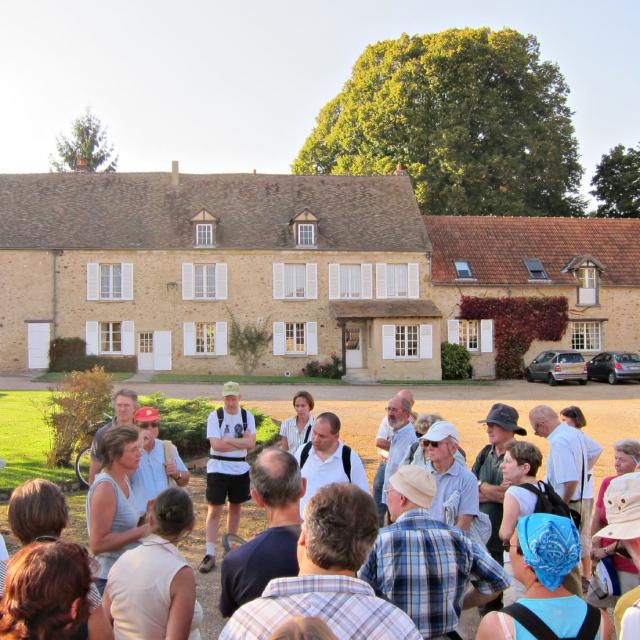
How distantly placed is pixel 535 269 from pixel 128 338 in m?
18.1

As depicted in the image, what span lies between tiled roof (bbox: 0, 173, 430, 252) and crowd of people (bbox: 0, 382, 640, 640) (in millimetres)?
26056

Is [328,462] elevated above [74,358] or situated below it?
below

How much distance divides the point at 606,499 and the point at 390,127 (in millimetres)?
37225

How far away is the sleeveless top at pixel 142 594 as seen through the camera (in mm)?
3178

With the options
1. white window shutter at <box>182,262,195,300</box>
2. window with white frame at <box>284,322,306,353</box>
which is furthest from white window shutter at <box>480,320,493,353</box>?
white window shutter at <box>182,262,195,300</box>

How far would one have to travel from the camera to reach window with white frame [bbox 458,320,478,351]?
31.6 m

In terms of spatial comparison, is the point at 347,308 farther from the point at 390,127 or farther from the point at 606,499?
the point at 606,499

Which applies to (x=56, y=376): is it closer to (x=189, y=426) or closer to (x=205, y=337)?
(x=205, y=337)

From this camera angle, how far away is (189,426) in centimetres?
1188

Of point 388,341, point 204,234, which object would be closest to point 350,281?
point 388,341

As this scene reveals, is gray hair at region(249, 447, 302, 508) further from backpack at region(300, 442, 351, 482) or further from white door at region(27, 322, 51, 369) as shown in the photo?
white door at region(27, 322, 51, 369)

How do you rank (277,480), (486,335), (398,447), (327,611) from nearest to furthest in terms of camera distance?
(327,611) < (277,480) < (398,447) < (486,335)

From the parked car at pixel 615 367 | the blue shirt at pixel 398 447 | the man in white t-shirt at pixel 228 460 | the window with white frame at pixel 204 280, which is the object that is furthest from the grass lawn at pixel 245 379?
the blue shirt at pixel 398 447

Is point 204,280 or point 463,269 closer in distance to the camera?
point 204,280
